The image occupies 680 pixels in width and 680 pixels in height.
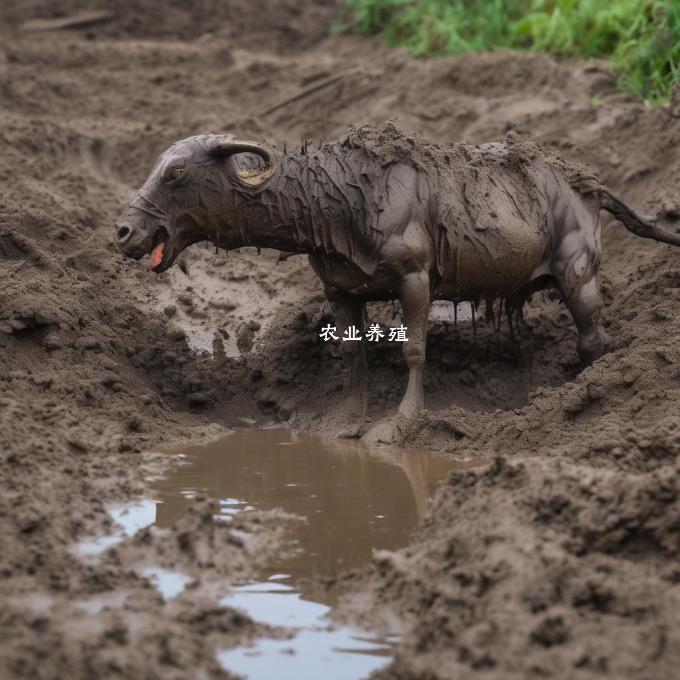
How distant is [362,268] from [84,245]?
2.50 metres

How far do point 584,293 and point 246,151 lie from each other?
2432 mm

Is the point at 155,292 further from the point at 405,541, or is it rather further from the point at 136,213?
the point at 405,541

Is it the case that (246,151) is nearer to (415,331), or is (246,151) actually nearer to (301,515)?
(415,331)

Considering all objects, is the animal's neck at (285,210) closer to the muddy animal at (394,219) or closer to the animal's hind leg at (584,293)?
the muddy animal at (394,219)

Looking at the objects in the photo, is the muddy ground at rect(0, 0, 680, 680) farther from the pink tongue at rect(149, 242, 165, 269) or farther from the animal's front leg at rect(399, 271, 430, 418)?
the pink tongue at rect(149, 242, 165, 269)

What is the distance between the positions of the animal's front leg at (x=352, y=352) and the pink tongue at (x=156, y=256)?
3.99 ft

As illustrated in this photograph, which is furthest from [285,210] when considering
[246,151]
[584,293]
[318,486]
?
[584,293]

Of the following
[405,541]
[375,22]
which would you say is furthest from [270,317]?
[375,22]

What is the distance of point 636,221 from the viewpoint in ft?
30.7

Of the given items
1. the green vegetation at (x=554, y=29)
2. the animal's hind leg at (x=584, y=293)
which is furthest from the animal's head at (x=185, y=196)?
the green vegetation at (x=554, y=29)

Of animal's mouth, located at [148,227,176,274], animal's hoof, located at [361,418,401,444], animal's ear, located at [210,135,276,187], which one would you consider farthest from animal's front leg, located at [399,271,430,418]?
animal's mouth, located at [148,227,176,274]

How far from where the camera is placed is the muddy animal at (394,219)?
8.02 m

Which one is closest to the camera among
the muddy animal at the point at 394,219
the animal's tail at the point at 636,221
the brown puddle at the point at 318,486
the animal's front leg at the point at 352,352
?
the brown puddle at the point at 318,486

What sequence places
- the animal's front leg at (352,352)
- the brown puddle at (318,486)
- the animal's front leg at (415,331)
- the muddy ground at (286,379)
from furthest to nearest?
the animal's front leg at (352,352), the animal's front leg at (415,331), the brown puddle at (318,486), the muddy ground at (286,379)
